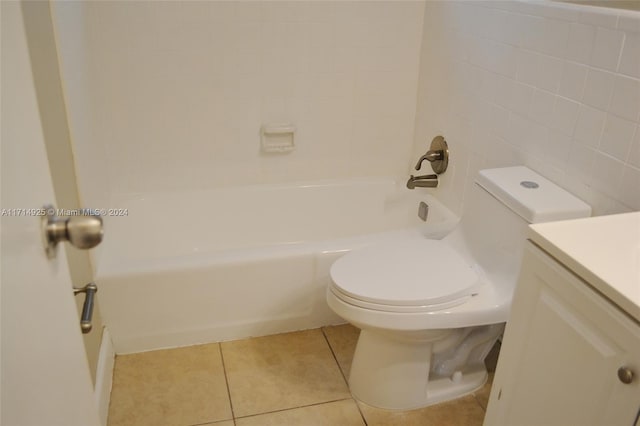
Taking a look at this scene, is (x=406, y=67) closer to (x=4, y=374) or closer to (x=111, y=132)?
(x=111, y=132)

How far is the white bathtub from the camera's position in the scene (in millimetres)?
1953

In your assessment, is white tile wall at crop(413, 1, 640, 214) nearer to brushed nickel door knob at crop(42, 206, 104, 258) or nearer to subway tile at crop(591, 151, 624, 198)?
subway tile at crop(591, 151, 624, 198)

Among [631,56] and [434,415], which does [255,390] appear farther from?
[631,56]

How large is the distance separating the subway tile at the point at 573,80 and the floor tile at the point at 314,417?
119 centimetres

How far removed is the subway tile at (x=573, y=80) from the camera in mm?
1555

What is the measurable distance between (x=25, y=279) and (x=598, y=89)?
146 cm

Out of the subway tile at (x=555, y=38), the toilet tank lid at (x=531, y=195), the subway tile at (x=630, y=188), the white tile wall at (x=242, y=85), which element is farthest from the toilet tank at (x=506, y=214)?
the white tile wall at (x=242, y=85)

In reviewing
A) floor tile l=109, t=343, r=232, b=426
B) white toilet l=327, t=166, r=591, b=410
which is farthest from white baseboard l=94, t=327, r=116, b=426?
white toilet l=327, t=166, r=591, b=410

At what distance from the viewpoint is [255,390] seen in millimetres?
1874

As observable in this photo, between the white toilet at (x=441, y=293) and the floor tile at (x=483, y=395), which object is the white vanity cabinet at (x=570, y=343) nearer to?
the white toilet at (x=441, y=293)

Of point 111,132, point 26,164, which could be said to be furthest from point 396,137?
point 26,164

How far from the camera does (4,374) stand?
569 millimetres

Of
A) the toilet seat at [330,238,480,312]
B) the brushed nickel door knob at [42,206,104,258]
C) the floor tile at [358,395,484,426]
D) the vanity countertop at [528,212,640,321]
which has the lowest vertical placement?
the floor tile at [358,395,484,426]

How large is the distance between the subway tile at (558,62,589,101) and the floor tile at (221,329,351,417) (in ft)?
3.89
